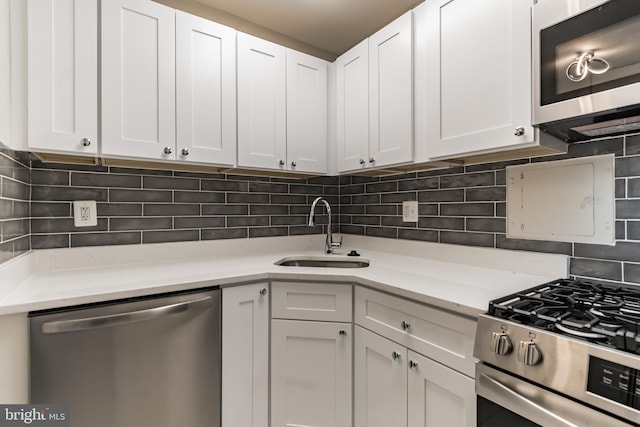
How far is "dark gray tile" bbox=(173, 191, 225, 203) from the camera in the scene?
1.87 meters

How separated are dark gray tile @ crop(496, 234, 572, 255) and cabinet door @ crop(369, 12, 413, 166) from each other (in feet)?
1.97

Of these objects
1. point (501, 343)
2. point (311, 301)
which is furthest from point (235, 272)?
point (501, 343)

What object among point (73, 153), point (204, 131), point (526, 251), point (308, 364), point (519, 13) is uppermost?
point (519, 13)

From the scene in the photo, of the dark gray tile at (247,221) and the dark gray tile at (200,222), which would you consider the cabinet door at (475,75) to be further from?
the dark gray tile at (200,222)

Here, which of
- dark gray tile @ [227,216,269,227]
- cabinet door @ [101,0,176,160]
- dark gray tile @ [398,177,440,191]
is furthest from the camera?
dark gray tile @ [227,216,269,227]

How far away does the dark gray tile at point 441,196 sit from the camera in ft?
5.66

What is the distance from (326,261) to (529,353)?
132 cm

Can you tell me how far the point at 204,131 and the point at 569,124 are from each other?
Result: 1576 mm

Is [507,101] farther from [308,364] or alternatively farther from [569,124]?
[308,364]

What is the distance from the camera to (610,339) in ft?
2.42

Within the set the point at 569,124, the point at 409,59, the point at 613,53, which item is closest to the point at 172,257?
the point at 409,59

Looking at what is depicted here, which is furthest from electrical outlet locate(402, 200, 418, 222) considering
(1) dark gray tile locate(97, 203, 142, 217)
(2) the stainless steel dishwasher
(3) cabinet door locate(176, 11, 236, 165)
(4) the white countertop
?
(1) dark gray tile locate(97, 203, 142, 217)

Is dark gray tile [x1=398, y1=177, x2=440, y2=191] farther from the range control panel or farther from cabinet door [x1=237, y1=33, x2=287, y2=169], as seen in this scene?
the range control panel

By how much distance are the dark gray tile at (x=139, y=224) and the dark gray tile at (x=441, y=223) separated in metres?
1.50
